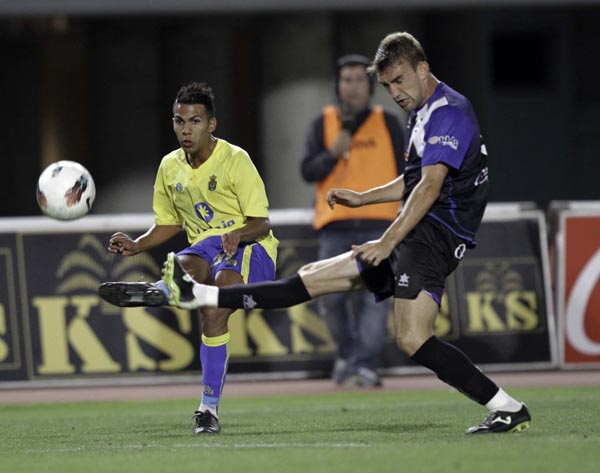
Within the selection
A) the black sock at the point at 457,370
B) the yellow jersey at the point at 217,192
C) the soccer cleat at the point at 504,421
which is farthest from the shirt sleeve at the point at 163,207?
the soccer cleat at the point at 504,421

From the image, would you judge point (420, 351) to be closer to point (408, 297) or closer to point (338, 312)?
point (408, 297)

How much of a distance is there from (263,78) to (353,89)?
6.19 m

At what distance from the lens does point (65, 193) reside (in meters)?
7.25

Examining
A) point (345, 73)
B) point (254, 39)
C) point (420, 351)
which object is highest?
point (254, 39)

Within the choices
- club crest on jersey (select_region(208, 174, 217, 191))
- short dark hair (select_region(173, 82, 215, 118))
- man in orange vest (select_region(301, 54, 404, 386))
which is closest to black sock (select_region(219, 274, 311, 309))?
club crest on jersey (select_region(208, 174, 217, 191))

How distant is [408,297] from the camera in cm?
655

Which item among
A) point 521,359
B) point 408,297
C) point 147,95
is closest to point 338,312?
point 521,359

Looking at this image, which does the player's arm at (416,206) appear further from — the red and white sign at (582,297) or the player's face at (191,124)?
the red and white sign at (582,297)

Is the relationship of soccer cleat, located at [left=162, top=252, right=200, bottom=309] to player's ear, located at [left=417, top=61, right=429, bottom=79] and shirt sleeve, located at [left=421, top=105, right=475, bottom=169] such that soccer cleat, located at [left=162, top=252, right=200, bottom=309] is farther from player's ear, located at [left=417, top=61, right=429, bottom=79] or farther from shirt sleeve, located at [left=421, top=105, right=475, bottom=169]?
player's ear, located at [left=417, top=61, right=429, bottom=79]

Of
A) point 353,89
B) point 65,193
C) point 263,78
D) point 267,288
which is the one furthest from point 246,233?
point 263,78

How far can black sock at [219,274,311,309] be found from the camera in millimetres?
6684

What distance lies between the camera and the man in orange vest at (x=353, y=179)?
10070 mm

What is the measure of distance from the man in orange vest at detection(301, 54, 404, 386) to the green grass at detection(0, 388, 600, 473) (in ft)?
1.93

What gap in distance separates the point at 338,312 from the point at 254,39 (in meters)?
7.60
